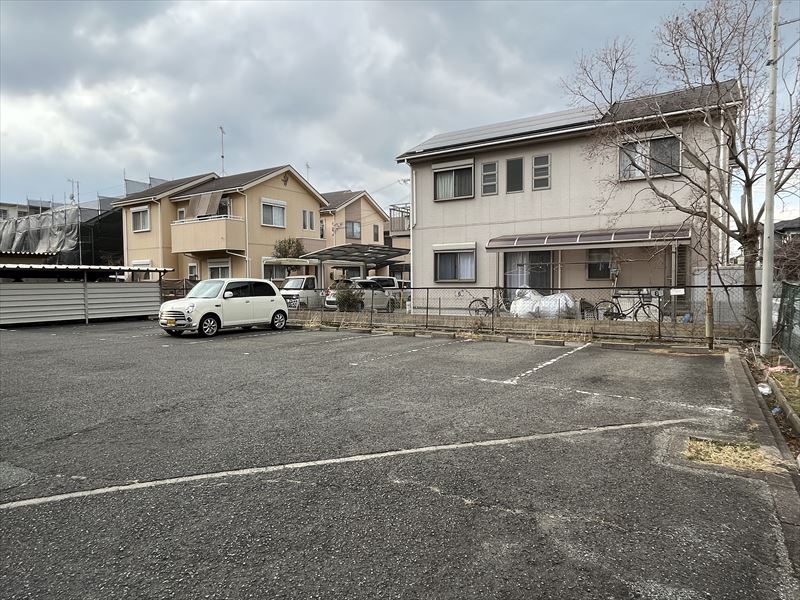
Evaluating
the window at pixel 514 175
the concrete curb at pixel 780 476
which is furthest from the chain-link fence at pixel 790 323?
the window at pixel 514 175

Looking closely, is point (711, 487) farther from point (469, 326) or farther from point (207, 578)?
point (469, 326)

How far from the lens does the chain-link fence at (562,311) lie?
37.4 feet

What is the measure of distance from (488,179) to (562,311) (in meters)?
6.60

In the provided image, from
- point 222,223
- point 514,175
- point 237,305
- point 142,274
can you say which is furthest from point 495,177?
point 142,274

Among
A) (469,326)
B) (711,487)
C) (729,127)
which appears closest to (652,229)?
(729,127)

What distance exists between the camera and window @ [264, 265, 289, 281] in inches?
1111

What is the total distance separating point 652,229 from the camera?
14398mm

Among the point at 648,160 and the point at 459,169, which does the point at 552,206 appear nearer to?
the point at 648,160

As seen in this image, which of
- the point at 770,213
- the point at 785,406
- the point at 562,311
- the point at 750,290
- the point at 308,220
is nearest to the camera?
the point at 785,406

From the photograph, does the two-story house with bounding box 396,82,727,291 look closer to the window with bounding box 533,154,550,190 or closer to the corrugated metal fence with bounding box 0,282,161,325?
the window with bounding box 533,154,550,190

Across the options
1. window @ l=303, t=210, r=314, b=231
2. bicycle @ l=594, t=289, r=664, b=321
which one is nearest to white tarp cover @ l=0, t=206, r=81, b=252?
window @ l=303, t=210, r=314, b=231

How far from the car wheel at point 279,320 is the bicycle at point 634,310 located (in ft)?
30.6

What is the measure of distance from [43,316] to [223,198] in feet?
40.0

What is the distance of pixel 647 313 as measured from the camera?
40.3ft
